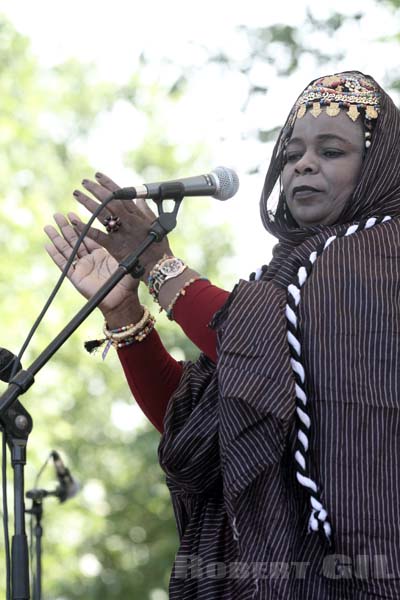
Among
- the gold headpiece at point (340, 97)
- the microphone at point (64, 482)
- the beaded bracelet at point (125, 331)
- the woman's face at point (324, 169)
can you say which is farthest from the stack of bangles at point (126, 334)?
the microphone at point (64, 482)

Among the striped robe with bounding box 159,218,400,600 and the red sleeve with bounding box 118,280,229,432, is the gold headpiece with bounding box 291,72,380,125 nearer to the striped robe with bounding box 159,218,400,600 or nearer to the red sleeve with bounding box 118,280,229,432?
the striped robe with bounding box 159,218,400,600

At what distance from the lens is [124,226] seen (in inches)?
113

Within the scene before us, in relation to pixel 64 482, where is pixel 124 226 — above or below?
below

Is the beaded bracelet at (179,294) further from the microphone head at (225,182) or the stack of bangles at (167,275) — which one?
the microphone head at (225,182)

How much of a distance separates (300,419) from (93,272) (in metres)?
0.84

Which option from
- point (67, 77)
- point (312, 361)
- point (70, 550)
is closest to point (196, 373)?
point (312, 361)

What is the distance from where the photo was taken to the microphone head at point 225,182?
2906 millimetres

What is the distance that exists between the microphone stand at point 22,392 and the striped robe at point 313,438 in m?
0.26

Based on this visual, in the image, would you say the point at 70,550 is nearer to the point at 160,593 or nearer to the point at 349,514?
the point at 160,593

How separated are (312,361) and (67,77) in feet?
42.8

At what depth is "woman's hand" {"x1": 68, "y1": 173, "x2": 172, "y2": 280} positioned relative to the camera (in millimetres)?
2852

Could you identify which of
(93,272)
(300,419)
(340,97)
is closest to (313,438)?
(300,419)

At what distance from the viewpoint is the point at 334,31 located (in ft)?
20.0

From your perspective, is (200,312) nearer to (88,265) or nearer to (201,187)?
(201,187)
